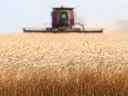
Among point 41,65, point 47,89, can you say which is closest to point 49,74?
point 47,89

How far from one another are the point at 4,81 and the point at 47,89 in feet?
2.27

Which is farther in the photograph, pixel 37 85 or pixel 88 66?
pixel 88 66

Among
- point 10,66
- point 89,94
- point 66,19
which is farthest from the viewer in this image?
point 66,19

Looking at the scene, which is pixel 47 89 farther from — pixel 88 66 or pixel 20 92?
pixel 88 66

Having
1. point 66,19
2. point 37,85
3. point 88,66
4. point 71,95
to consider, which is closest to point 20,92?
point 37,85

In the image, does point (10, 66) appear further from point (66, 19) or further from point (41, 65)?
point (66, 19)

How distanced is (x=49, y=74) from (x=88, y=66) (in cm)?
85

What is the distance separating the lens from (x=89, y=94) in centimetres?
789

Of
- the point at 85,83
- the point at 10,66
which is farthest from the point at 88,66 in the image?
the point at 10,66

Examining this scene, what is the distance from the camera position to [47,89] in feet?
26.0

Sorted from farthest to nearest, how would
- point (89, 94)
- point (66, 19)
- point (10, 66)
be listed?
point (66, 19)
point (10, 66)
point (89, 94)

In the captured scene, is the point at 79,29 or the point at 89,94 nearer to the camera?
the point at 89,94

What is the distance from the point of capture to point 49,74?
805 centimetres

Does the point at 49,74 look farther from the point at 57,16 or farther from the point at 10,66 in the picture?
the point at 57,16
